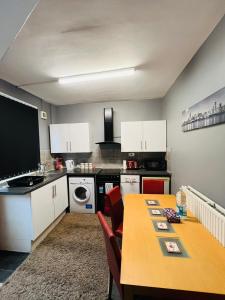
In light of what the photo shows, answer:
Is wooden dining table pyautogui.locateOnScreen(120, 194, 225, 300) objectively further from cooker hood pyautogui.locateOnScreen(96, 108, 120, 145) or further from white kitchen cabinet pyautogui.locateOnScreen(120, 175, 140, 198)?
cooker hood pyautogui.locateOnScreen(96, 108, 120, 145)

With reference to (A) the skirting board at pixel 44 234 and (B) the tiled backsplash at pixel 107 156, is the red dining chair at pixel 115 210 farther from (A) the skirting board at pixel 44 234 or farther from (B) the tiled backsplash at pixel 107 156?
(B) the tiled backsplash at pixel 107 156

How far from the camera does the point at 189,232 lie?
1.42 metres

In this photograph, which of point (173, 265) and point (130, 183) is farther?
point (130, 183)

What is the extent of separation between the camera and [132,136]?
3.76 m

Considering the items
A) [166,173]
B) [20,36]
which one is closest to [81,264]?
[166,173]

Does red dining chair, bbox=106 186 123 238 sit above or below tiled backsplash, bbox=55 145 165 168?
below

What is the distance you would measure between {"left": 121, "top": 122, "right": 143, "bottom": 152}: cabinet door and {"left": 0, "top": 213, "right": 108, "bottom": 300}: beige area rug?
6.13 feet

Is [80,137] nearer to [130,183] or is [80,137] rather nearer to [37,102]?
[37,102]

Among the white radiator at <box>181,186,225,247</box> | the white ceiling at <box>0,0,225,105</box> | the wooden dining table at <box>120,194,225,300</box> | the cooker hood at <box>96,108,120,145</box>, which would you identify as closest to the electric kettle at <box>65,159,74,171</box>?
the cooker hood at <box>96,108,120,145</box>

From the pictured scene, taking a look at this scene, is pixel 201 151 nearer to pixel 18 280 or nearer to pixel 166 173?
pixel 166 173

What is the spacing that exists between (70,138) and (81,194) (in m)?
1.34

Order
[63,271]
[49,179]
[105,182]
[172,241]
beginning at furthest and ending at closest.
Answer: [105,182] → [49,179] → [63,271] → [172,241]

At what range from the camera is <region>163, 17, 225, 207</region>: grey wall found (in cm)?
142

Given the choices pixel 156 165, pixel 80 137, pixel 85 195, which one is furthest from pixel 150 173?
pixel 80 137
